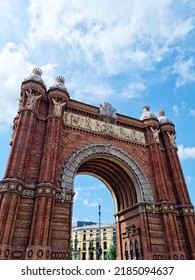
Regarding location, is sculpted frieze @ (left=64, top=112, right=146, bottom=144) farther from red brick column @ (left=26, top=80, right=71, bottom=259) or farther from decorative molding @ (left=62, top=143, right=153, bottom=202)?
decorative molding @ (left=62, top=143, right=153, bottom=202)

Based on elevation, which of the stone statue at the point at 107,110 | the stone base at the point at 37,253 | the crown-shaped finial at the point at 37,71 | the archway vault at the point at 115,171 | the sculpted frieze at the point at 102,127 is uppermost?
the crown-shaped finial at the point at 37,71

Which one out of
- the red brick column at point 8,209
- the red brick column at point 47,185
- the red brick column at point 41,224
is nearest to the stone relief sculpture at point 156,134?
the red brick column at point 47,185

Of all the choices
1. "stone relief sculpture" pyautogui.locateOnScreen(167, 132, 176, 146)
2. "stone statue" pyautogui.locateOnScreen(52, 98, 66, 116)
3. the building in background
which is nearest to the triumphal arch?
"stone statue" pyautogui.locateOnScreen(52, 98, 66, 116)

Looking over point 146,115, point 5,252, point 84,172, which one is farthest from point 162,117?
point 5,252

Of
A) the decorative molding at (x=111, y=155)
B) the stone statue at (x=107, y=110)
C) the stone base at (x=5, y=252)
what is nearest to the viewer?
the stone base at (x=5, y=252)

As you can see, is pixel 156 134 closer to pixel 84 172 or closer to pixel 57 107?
pixel 84 172

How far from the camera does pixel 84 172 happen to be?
766 inches

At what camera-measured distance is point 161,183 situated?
1677 centimetres

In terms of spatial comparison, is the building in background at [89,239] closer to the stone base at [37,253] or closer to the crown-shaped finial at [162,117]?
the crown-shaped finial at [162,117]

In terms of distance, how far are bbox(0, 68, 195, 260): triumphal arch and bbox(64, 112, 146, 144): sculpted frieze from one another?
0.09 meters

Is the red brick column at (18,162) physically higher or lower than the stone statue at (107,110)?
lower

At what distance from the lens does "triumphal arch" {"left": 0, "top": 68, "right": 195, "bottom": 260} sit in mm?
11680

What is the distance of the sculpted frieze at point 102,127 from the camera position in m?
16.8

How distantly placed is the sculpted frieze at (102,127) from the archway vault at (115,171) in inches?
56.8
